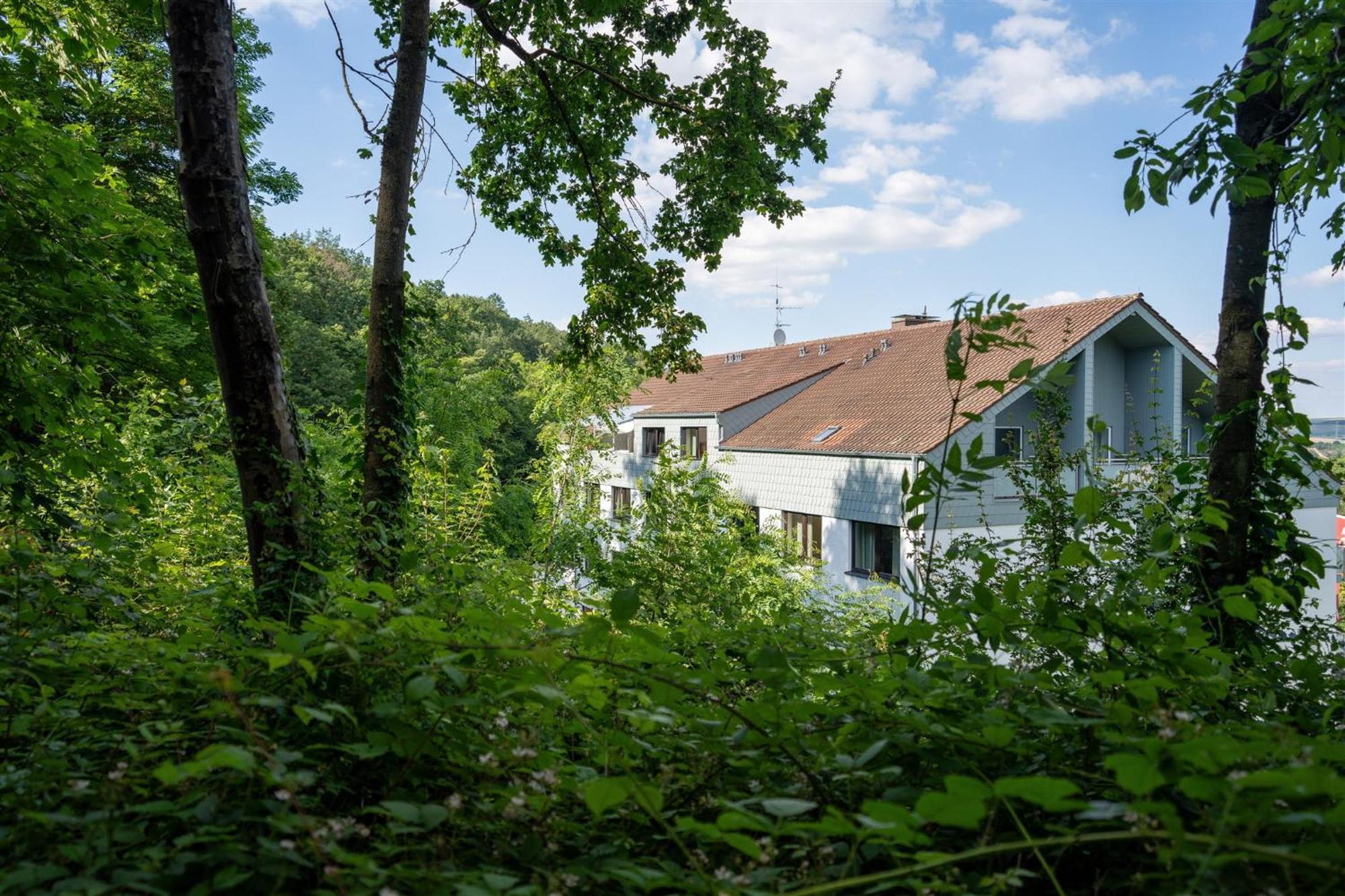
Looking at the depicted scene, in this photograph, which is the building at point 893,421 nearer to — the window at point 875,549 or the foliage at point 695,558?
the window at point 875,549

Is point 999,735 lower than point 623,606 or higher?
lower

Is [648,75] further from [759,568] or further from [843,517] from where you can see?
[843,517]

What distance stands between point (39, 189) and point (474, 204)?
4864mm

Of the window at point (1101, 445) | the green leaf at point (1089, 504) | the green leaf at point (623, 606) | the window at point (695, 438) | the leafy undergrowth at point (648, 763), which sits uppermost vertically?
the window at point (695, 438)

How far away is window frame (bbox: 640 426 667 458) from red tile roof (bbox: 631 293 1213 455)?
0.56 metres

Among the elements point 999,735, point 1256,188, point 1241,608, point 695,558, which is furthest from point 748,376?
point 999,735

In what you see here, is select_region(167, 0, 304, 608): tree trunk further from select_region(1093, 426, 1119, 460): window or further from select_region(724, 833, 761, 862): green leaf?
select_region(1093, 426, 1119, 460): window

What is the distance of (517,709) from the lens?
5.91 feet

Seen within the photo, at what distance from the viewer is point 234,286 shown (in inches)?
126

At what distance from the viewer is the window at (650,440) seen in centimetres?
2695

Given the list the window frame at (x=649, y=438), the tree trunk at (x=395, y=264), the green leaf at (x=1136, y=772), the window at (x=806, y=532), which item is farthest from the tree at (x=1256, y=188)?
the window frame at (x=649, y=438)

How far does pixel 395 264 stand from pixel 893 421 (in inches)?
581

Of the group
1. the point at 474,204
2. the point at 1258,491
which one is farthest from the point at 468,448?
the point at 1258,491

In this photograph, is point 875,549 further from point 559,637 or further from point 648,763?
point 559,637
